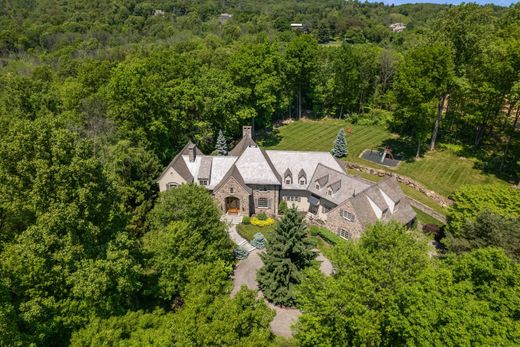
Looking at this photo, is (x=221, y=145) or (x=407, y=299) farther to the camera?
(x=221, y=145)

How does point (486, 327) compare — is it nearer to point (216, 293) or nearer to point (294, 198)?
point (216, 293)

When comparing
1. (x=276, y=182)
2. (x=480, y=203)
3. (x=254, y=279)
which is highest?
(x=480, y=203)

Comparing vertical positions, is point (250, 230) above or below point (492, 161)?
below

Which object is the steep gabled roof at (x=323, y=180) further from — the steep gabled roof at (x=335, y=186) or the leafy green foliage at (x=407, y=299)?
the leafy green foliage at (x=407, y=299)

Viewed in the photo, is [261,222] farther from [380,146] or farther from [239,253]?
[380,146]

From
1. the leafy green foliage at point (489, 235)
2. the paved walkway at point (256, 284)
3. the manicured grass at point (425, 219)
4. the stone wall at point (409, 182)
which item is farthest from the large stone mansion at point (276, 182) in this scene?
the leafy green foliage at point (489, 235)

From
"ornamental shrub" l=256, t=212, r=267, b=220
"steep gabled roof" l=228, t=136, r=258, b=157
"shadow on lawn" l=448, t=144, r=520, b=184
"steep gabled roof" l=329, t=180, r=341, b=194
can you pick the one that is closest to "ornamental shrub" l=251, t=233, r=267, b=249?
"ornamental shrub" l=256, t=212, r=267, b=220

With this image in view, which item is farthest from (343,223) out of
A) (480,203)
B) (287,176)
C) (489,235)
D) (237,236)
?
(489,235)
